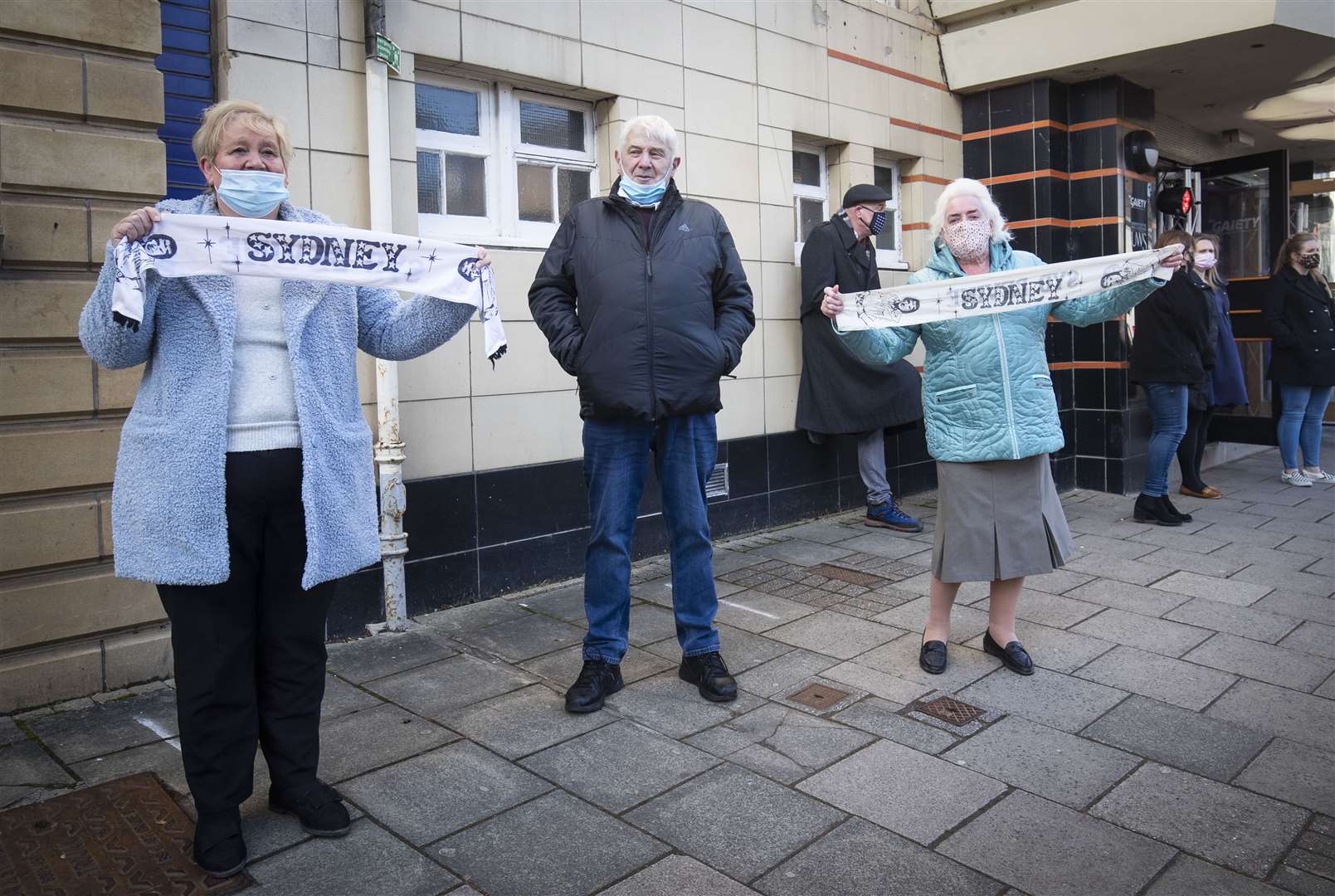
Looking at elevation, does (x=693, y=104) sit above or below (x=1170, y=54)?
below

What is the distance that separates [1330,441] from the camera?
39.6 ft

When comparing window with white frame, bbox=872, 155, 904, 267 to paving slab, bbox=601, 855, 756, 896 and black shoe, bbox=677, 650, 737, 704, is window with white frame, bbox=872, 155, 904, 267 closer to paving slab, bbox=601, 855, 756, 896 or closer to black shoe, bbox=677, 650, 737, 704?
black shoe, bbox=677, 650, 737, 704

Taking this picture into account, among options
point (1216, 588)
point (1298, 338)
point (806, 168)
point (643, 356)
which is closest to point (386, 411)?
point (643, 356)

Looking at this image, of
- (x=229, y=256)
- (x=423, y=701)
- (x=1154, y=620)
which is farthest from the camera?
(x=1154, y=620)

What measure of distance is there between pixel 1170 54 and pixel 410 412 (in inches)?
257

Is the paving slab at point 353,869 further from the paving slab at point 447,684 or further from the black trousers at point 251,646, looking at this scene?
the paving slab at point 447,684

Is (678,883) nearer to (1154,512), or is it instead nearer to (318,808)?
(318,808)

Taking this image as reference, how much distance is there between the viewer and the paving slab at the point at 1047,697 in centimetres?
390

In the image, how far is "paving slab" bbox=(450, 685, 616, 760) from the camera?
366 cm

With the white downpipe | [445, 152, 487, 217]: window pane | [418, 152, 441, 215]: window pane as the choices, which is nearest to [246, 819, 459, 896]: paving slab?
the white downpipe

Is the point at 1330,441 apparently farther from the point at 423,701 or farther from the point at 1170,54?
the point at 423,701

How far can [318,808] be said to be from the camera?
118 inches

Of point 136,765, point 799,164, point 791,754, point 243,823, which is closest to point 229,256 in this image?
point 243,823

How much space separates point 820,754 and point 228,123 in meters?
2.72
